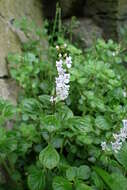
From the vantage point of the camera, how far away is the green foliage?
4.02 feet

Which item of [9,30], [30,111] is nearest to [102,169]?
[30,111]

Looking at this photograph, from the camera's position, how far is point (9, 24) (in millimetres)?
2256

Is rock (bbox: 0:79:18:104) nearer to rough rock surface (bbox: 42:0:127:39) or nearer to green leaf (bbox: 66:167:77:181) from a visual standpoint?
green leaf (bbox: 66:167:77:181)

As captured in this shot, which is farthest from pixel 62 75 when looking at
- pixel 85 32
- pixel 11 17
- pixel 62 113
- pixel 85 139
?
pixel 85 32

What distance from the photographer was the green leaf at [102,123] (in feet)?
4.35

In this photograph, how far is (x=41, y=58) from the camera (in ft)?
7.09

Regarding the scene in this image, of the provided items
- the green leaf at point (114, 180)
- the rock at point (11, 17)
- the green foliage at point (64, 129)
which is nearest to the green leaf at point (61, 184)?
the green foliage at point (64, 129)

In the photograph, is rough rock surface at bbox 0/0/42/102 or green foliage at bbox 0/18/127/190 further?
rough rock surface at bbox 0/0/42/102

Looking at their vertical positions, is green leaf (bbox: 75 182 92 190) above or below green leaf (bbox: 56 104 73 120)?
below

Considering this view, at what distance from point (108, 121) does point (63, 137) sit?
0.21 m

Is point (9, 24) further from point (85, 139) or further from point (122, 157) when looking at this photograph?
point (122, 157)

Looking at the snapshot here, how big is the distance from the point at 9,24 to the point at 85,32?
2.57ft

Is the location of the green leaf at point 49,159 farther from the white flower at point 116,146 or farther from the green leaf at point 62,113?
the white flower at point 116,146

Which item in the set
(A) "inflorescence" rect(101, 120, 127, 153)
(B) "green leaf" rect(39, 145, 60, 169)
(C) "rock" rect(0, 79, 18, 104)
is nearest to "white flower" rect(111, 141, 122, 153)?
(A) "inflorescence" rect(101, 120, 127, 153)
